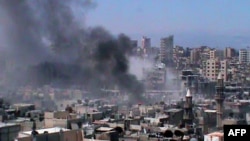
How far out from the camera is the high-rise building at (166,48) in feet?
124

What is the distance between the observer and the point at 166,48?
38.9 meters

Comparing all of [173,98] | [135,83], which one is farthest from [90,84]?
[173,98]

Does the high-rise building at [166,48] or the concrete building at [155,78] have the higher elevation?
the high-rise building at [166,48]

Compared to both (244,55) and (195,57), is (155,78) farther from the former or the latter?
(244,55)

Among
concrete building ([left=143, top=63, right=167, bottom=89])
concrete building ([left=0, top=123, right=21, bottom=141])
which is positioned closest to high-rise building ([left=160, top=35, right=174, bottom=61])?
concrete building ([left=143, top=63, right=167, bottom=89])

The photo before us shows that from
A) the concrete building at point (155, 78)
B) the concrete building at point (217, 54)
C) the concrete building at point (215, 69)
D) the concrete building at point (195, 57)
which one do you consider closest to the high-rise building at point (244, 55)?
the concrete building at point (217, 54)

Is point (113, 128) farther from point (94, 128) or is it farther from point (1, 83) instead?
point (1, 83)

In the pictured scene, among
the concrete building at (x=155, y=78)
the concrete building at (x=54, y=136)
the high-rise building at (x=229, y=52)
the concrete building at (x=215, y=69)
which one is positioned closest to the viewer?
the concrete building at (x=54, y=136)

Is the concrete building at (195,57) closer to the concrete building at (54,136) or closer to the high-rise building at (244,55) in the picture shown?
the high-rise building at (244,55)

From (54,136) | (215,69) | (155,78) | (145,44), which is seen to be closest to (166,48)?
(145,44)

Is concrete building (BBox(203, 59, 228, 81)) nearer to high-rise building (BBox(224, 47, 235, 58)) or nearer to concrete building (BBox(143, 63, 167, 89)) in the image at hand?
concrete building (BBox(143, 63, 167, 89))

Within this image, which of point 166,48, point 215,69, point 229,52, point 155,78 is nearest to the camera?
point 155,78

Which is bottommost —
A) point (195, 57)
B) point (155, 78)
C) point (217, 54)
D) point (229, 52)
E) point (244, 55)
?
point (155, 78)

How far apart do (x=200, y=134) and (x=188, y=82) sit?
1412 centimetres
